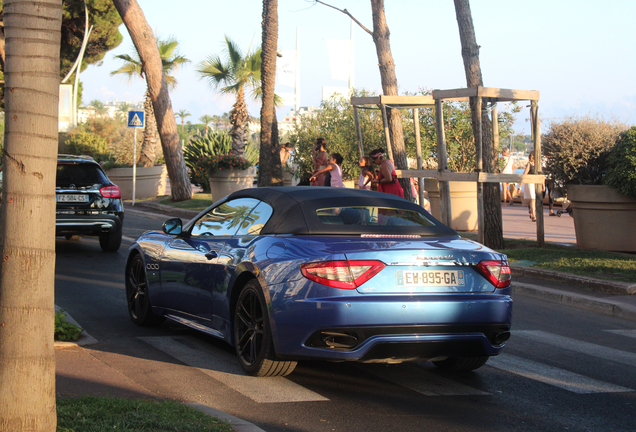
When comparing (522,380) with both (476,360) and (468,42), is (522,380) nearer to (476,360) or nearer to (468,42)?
(476,360)

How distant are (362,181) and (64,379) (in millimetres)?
10640

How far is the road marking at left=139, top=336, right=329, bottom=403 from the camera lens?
506 cm

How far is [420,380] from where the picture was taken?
5.64m

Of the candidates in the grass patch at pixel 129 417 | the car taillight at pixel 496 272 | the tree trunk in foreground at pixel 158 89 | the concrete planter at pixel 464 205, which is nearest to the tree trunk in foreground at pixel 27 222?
the grass patch at pixel 129 417

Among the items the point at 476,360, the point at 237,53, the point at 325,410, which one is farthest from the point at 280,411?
the point at 237,53

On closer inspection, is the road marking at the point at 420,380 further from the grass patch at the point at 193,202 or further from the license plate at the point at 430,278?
the grass patch at the point at 193,202

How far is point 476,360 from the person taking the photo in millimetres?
5816

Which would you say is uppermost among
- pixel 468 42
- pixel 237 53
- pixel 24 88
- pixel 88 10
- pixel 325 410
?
pixel 88 10

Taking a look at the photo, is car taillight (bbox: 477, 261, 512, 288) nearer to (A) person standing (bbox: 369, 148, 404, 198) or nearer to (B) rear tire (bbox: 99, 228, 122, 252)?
(A) person standing (bbox: 369, 148, 404, 198)

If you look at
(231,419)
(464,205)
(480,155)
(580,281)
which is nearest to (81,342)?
(231,419)

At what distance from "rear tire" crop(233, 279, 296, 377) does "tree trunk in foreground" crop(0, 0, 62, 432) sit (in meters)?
1.98

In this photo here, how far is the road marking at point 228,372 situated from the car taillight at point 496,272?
4.59 ft

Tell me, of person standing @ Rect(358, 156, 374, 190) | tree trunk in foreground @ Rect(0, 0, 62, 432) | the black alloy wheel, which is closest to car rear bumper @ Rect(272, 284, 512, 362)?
tree trunk in foreground @ Rect(0, 0, 62, 432)

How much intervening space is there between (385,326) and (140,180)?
24413mm
